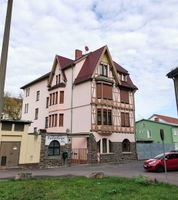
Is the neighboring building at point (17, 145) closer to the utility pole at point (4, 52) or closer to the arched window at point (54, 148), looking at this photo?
the arched window at point (54, 148)

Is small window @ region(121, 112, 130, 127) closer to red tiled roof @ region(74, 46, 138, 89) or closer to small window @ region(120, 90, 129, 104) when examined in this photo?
small window @ region(120, 90, 129, 104)

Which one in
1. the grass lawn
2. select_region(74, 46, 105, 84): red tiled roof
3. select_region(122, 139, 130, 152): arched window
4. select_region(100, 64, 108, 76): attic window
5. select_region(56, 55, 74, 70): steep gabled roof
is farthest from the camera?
select_region(56, 55, 74, 70): steep gabled roof

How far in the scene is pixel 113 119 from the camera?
31.9 metres

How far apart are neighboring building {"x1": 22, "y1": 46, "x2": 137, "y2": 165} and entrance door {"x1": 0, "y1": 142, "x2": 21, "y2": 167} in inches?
263

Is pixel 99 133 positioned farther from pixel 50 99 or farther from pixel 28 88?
pixel 28 88

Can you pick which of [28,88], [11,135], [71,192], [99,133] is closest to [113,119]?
[99,133]

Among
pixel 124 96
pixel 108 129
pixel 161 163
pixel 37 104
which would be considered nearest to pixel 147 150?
pixel 108 129

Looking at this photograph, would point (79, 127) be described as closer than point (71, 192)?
No

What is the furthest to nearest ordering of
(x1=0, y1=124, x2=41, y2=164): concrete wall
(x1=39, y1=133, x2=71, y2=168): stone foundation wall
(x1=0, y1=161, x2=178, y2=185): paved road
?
1. (x1=39, y1=133, x2=71, y2=168): stone foundation wall
2. (x1=0, y1=124, x2=41, y2=164): concrete wall
3. (x1=0, y1=161, x2=178, y2=185): paved road

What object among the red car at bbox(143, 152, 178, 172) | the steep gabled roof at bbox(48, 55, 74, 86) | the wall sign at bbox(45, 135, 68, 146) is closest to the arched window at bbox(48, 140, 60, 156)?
the wall sign at bbox(45, 135, 68, 146)

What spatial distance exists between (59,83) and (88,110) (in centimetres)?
745

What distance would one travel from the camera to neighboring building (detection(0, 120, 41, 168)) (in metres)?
21.0

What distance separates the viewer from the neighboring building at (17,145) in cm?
2098

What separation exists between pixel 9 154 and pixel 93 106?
12.7 meters
